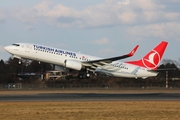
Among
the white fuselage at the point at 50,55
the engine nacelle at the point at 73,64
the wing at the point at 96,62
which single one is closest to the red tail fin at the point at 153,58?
the white fuselage at the point at 50,55

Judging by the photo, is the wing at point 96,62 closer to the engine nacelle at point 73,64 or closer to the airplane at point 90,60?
the airplane at point 90,60

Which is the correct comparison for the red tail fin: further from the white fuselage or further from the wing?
the wing

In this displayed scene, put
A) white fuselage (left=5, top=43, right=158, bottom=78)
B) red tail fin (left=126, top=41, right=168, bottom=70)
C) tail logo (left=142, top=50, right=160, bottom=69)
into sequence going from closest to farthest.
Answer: white fuselage (left=5, top=43, right=158, bottom=78), red tail fin (left=126, top=41, right=168, bottom=70), tail logo (left=142, top=50, right=160, bottom=69)

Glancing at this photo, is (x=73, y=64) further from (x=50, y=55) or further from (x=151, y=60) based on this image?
(x=151, y=60)

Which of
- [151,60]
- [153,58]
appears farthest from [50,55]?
[153,58]

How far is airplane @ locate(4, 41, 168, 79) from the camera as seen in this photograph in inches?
1845

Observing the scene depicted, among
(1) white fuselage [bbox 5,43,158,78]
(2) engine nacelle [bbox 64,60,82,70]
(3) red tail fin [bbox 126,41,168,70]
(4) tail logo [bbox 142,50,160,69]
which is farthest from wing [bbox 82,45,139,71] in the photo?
(4) tail logo [bbox 142,50,160,69]

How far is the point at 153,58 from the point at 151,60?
0.59m

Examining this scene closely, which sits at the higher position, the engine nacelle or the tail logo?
the tail logo

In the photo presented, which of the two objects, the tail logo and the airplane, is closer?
the airplane

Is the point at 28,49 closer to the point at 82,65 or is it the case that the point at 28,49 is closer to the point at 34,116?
the point at 82,65

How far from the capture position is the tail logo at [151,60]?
187 feet

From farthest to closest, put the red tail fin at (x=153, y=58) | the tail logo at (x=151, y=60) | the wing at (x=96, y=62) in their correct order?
the tail logo at (x=151, y=60), the red tail fin at (x=153, y=58), the wing at (x=96, y=62)

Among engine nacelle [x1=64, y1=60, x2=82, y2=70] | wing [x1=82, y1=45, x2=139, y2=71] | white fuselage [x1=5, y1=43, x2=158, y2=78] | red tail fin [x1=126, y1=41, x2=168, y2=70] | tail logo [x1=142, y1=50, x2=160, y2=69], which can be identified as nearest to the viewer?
white fuselage [x1=5, y1=43, x2=158, y2=78]
